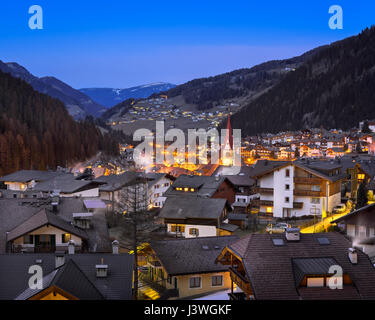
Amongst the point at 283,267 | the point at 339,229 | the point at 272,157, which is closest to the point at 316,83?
the point at 272,157

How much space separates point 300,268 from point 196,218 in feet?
69.3

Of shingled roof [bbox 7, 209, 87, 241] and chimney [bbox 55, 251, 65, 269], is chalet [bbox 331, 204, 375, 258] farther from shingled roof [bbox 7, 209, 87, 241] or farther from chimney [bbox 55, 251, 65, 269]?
chimney [bbox 55, 251, 65, 269]

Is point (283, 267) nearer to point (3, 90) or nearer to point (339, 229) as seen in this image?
point (339, 229)

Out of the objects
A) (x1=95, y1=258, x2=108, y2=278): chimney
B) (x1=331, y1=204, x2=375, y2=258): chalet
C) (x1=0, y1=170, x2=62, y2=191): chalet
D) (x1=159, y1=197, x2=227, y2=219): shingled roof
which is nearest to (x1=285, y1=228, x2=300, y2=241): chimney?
(x1=95, y1=258, x2=108, y2=278): chimney

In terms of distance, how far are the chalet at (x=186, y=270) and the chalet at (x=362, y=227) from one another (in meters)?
7.78

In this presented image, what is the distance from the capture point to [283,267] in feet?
46.7

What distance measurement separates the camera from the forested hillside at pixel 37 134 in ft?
282

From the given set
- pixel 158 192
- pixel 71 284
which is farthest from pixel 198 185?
pixel 71 284

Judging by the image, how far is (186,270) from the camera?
20922 millimetres

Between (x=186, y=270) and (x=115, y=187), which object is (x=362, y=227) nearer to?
(x=186, y=270)

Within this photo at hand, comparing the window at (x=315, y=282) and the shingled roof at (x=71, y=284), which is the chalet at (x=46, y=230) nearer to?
the shingled roof at (x=71, y=284)

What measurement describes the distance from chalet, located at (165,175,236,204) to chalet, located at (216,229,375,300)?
29357 mm
